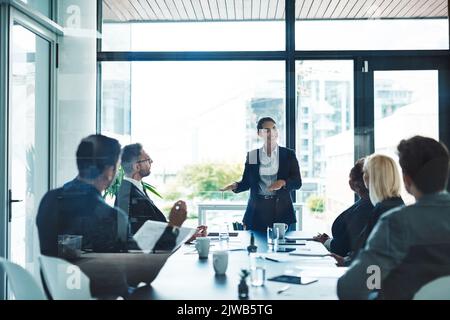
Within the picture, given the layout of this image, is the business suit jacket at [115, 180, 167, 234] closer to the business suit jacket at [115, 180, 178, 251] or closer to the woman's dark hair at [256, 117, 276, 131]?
the business suit jacket at [115, 180, 178, 251]

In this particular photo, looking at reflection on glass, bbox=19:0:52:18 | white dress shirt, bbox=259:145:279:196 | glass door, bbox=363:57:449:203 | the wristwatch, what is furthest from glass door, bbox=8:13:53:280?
glass door, bbox=363:57:449:203

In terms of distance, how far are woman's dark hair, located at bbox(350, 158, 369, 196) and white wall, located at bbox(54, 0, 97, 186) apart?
1.85 m

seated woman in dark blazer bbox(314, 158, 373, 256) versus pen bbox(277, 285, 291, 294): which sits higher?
seated woman in dark blazer bbox(314, 158, 373, 256)

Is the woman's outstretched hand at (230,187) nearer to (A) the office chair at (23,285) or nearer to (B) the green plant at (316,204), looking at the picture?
(B) the green plant at (316,204)

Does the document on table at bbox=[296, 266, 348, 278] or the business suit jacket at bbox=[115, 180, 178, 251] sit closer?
the document on table at bbox=[296, 266, 348, 278]

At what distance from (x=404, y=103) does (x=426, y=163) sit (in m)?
1.75

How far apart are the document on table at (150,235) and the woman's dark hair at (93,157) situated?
0.39 meters

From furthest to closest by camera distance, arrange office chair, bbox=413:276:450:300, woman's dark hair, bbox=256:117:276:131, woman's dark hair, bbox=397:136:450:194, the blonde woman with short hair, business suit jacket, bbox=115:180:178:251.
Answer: woman's dark hair, bbox=256:117:276:131, business suit jacket, bbox=115:180:178:251, the blonde woman with short hair, woman's dark hair, bbox=397:136:450:194, office chair, bbox=413:276:450:300

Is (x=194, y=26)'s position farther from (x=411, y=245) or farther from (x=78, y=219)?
(x=411, y=245)

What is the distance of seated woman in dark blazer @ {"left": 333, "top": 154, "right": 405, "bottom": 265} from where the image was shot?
2219 mm

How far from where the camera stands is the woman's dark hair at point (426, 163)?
80.5 inches

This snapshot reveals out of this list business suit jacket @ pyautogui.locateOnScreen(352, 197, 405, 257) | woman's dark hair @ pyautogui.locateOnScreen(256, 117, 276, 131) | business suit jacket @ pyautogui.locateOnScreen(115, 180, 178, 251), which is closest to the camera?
business suit jacket @ pyautogui.locateOnScreen(352, 197, 405, 257)
